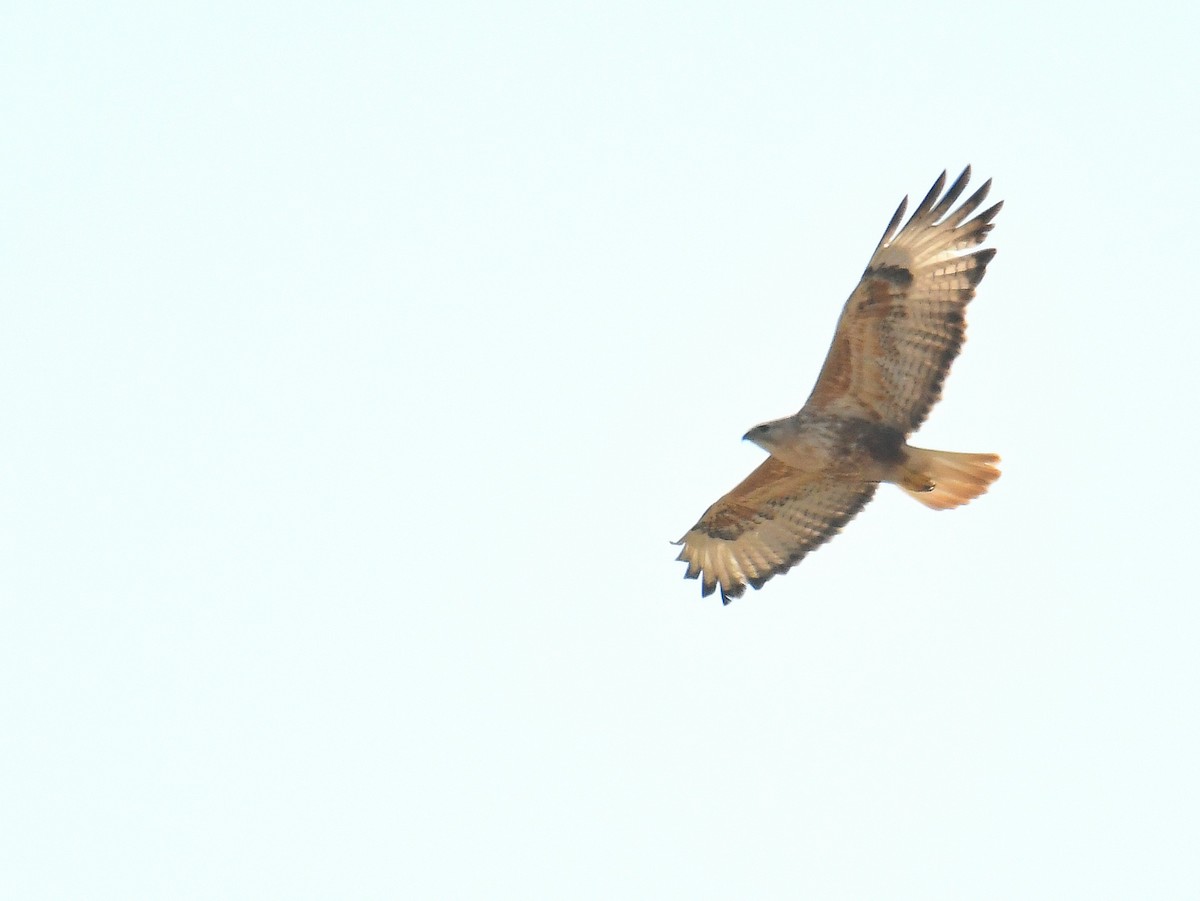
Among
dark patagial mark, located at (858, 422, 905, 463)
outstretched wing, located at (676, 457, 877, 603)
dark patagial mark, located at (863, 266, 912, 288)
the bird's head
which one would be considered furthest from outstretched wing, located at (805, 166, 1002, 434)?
outstretched wing, located at (676, 457, 877, 603)

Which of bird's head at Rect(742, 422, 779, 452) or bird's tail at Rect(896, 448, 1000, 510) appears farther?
bird's head at Rect(742, 422, 779, 452)

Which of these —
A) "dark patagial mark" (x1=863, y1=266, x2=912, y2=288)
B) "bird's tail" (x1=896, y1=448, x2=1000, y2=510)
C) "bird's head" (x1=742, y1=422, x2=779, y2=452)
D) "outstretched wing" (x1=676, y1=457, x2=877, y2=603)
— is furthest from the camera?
"outstretched wing" (x1=676, y1=457, x2=877, y2=603)

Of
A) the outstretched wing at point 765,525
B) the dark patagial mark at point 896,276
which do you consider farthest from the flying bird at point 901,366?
the outstretched wing at point 765,525

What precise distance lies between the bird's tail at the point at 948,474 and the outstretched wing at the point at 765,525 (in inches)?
31.7

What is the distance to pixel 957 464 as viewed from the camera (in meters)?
11.3

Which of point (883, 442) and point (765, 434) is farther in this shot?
point (765, 434)

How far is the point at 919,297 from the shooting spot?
11.1 metres

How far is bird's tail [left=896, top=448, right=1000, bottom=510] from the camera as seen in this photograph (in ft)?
36.8

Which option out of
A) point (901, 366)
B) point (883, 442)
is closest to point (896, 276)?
point (901, 366)

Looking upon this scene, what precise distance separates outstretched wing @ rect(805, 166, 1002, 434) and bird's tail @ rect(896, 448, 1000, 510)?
38cm

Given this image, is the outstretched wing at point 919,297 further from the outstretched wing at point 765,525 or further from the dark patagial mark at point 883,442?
the outstretched wing at point 765,525

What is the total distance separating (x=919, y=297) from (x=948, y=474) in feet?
3.88

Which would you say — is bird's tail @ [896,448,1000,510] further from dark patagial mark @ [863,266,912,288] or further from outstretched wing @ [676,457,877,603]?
dark patagial mark @ [863,266,912,288]

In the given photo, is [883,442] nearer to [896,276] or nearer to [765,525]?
[896,276]
